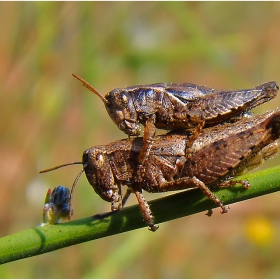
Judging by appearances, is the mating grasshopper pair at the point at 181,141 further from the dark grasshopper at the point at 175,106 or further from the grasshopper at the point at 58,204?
the grasshopper at the point at 58,204

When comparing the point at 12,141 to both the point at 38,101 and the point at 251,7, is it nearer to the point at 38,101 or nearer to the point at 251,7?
the point at 38,101

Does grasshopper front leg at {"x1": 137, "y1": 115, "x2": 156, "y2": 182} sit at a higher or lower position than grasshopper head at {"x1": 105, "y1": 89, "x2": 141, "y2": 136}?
lower

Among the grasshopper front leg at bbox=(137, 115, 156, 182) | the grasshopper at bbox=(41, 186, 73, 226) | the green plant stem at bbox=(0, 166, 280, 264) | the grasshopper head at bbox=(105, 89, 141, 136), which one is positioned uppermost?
the grasshopper head at bbox=(105, 89, 141, 136)

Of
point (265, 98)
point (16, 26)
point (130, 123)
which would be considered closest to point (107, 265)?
point (130, 123)

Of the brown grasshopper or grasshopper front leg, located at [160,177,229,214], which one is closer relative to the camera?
grasshopper front leg, located at [160,177,229,214]

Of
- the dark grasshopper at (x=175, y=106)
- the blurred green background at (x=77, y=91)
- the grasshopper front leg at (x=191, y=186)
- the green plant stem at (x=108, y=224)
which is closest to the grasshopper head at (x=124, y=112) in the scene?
the dark grasshopper at (x=175, y=106)

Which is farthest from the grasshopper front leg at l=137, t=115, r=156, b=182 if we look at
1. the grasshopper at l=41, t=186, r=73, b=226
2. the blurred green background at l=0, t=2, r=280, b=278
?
the blurred green background at l=0, t=2, r=280, b=278

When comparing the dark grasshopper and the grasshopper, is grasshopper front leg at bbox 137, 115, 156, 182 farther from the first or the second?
the grasshopper

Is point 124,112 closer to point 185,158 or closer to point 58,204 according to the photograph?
point 185,158
